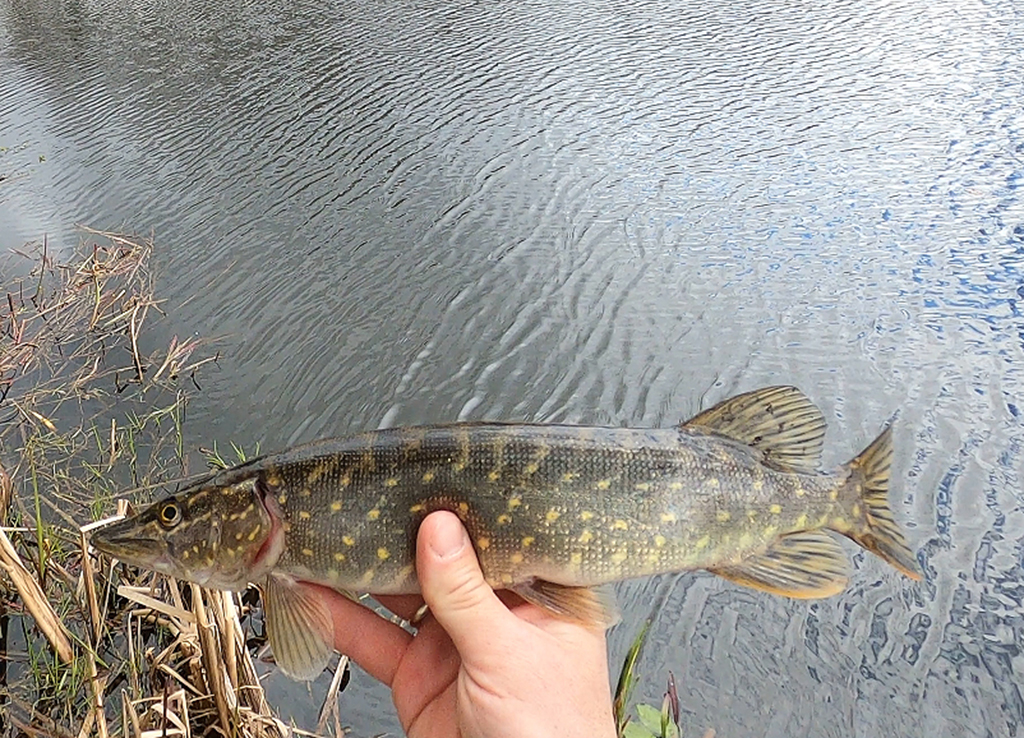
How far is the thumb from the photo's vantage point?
2.38 metres

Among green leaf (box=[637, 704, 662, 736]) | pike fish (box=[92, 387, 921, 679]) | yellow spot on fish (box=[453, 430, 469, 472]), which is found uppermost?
yellow spot on fish (box=[453, 430, 469, 472])

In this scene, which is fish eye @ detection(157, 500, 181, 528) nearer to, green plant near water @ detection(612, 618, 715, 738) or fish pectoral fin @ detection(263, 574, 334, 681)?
fish pectoral fin @ detection(263, 574, 334, 681)

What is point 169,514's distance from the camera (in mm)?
2750

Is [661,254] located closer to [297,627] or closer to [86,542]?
[86,542]

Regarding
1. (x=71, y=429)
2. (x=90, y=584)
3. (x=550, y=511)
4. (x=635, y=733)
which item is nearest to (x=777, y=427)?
(x=550, y=511)

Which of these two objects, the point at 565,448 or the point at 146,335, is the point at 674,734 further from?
the point at 146,335

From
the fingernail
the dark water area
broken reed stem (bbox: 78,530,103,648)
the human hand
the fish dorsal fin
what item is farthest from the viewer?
the dark water area

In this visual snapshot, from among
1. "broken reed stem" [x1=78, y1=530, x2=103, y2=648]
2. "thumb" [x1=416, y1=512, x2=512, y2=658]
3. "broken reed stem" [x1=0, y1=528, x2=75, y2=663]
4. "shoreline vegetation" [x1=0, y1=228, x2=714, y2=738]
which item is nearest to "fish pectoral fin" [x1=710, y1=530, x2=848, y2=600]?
"shoreline vegetation" [x1=0, y1=228, x2=714, y2=738]

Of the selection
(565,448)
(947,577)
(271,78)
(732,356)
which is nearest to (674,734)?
(565,448)

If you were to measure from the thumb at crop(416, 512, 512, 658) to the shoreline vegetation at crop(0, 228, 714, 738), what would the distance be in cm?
69

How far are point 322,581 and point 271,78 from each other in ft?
40.3

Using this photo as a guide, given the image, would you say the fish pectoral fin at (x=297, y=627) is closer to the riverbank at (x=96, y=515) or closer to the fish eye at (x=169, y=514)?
the fish eye at (x=169, y=514)

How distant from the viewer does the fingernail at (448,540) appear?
8.01ft

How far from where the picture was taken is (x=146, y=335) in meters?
7.59
